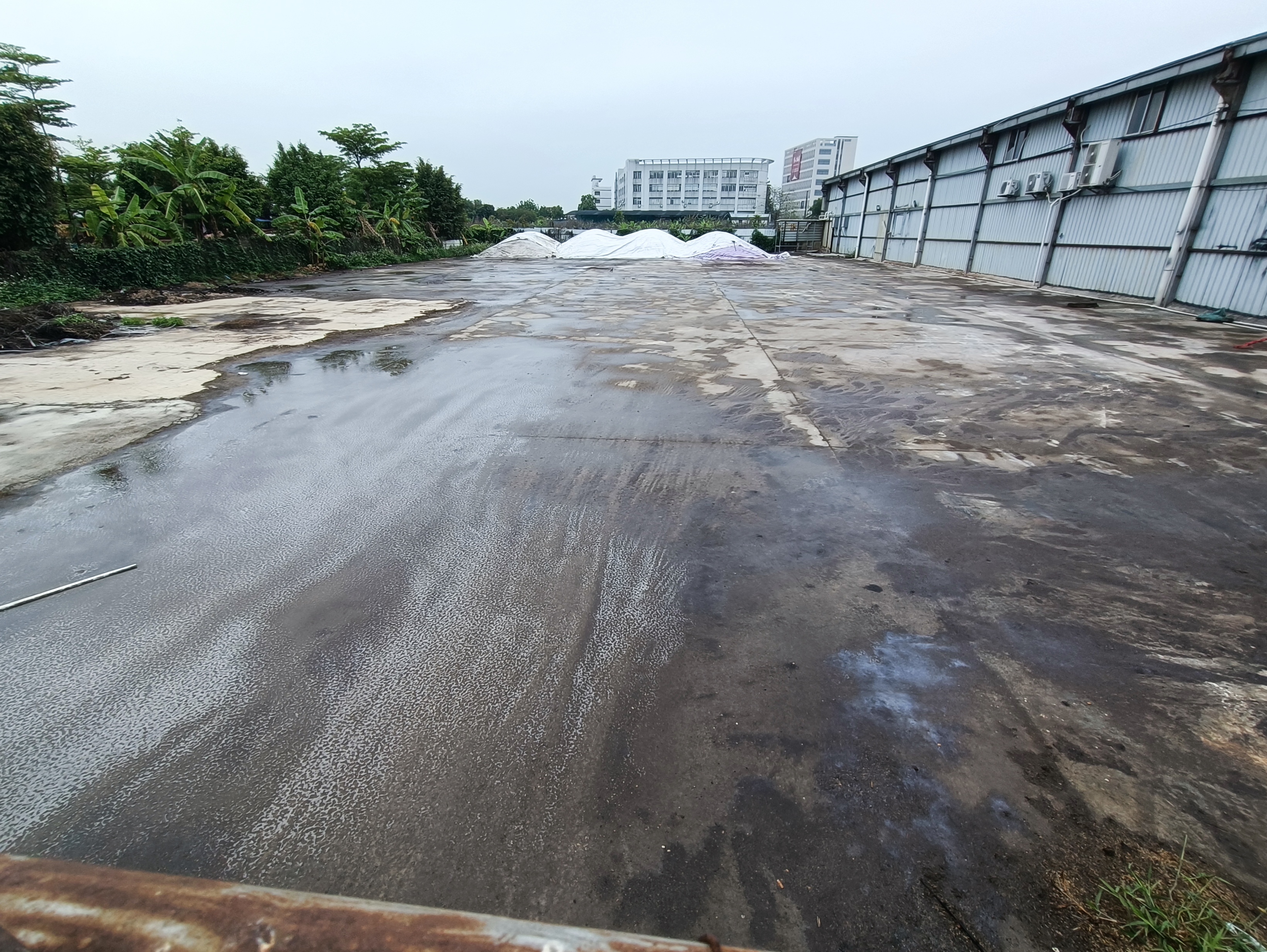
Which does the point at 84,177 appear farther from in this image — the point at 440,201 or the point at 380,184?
the point at 440,201

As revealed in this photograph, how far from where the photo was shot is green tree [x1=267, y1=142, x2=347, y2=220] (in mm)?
26547

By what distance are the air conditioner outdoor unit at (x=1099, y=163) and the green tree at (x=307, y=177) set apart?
83.5ft

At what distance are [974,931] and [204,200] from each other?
2276 centimetres

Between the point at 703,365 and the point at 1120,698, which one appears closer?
the point at 1120,698

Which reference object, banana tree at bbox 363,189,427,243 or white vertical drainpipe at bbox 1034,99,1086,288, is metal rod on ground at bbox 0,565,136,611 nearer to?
white vertical drainpipe at bbox 1034,99,1086,288

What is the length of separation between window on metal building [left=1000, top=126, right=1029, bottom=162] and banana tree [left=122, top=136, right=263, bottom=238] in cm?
2294

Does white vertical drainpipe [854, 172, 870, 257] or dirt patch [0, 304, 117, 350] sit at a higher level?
white vertical drainpipe [854, 172, 870, 257]

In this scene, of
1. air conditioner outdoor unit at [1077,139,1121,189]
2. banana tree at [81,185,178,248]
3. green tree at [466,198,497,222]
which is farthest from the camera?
green tree at [466,198,497,222]

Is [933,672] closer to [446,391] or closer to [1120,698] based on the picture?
[1120,698]

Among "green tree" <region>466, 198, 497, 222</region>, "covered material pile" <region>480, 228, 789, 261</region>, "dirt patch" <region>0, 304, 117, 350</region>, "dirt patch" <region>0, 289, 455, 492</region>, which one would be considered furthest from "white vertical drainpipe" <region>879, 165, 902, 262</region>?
"green tree" <region>466, 198, 497, 222</region>

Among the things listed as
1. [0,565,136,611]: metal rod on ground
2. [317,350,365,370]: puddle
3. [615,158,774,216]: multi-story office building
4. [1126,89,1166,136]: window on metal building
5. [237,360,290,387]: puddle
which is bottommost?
[0,565,136,611]: metal rod on ground

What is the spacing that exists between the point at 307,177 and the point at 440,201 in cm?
917

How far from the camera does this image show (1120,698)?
90.4 inches

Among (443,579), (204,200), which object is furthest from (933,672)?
(204,200)
